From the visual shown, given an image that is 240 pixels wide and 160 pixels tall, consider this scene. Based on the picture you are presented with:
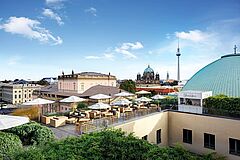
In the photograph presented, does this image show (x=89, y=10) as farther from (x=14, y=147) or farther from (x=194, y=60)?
(x=194, y=60)

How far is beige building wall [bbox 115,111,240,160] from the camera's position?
16125mm

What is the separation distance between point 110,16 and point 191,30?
36.1 ft

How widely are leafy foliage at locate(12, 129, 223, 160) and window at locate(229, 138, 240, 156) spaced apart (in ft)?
27.2

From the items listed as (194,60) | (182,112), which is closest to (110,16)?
(182,112)

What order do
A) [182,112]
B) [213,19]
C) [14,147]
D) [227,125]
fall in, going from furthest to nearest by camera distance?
1. [213,19]
2. [182,112]
3. [227,125]
4. [14,147]

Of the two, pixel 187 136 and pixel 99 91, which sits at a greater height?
pixel 99 91

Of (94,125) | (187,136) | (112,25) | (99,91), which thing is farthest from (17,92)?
(187,136)

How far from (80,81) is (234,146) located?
3005cm

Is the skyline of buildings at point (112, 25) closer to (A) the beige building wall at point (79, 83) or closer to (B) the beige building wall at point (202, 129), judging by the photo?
(A) the beige building wall at point (79, 83)

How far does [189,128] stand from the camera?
18812 millimetres

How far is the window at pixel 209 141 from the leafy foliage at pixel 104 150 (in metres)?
8.89

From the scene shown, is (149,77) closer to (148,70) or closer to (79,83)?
(148,70)

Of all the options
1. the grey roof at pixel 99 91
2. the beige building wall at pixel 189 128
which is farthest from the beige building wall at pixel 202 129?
the grey roof at pixel 99 91

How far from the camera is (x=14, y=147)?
923 cm
